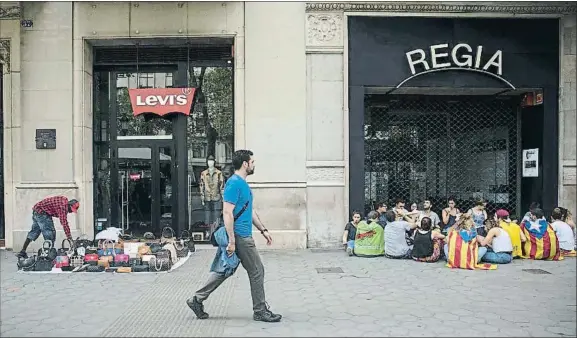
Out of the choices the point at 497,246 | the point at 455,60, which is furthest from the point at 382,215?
the point at 455,60

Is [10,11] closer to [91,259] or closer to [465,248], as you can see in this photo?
[91,259]

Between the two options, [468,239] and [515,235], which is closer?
[468,239]

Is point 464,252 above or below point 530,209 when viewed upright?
below

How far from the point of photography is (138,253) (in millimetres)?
9438

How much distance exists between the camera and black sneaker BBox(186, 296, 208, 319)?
5.92m

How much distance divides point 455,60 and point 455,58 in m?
0.04

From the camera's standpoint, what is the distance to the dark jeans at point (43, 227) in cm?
994

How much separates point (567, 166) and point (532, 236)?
2.74 m

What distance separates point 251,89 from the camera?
11469 millimetres

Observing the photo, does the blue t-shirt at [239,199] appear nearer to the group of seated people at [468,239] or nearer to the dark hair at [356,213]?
the group of seated people at [468,239]

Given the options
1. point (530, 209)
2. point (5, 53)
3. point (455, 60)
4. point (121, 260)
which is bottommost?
point (121, 260)

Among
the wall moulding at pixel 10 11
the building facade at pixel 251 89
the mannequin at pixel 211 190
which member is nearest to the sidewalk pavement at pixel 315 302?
the building facade at pixel 251 89

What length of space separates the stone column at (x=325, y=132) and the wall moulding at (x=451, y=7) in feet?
0.62

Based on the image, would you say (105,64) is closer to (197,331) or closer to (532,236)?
(197,331)
